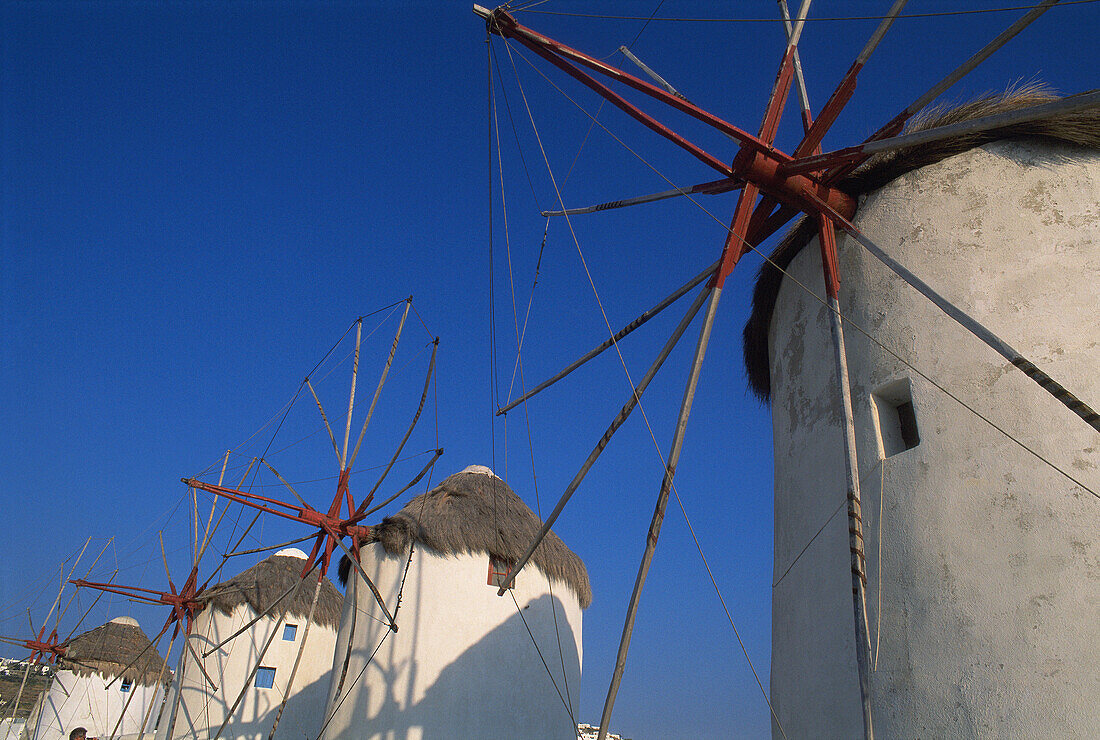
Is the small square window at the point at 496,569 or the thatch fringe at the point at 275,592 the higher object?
the thatch fringe at the point at 275,592

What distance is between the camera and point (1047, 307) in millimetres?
5141

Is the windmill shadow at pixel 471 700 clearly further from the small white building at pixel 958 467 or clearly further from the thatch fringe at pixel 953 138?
the thatch fringe at pixel 953 138

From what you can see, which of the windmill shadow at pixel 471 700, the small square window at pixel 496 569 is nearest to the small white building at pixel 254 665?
the windmill shadow at pixel 471 700

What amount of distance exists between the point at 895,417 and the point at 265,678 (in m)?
18.1

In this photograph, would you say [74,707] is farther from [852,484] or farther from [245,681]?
[852,484]

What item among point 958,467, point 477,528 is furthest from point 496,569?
point 958,467

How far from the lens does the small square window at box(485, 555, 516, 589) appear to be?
1363 cm

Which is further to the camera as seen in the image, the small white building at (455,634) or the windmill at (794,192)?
the small white building at (455,634)

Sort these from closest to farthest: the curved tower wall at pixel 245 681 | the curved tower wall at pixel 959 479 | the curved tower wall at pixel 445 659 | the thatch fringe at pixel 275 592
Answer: the curved tower wall at pixel 959 479, the curved tower wall at pixel 445 659, the curved tower wall at pixel 245 681, the thatch fringe at pixel 275 592

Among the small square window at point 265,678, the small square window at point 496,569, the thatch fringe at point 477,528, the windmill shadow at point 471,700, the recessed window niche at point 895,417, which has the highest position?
the thatch fringe at point 477,528

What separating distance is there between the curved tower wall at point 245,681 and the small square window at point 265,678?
84mm

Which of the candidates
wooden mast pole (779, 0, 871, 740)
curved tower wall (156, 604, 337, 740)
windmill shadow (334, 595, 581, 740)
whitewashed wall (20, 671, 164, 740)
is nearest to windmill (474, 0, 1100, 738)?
wooden mast pole (779, 0, 871, 740)

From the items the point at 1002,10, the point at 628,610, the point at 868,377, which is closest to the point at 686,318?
the point at 868,377

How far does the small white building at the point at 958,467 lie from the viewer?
4.40 meters
